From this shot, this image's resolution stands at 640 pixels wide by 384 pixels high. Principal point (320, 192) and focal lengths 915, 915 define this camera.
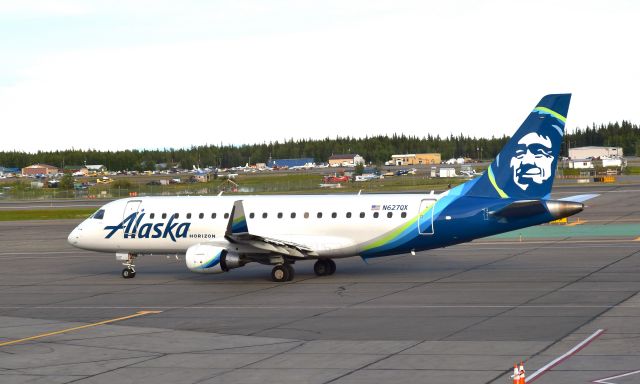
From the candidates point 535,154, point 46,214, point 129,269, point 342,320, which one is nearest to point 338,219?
point 535,154

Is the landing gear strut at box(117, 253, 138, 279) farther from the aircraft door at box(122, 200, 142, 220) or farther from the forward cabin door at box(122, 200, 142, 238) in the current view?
the aircraft door at box(122, 200, 142, 220)

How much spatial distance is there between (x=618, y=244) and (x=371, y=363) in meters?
26.5

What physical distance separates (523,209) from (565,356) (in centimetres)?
1297

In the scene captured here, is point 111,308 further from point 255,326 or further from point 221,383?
point 221,383

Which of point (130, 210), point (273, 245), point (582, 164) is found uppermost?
point (130, 210)

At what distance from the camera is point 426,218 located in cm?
3366

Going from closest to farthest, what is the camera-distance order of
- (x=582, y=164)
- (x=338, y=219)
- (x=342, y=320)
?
1. (x=342, y=320)
2. (x=338, y=219)
3. (x=582, y=164)

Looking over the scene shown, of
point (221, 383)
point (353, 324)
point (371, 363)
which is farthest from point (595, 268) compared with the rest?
point (221, 383)

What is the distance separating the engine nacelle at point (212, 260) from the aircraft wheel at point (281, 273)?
1430 millimetres

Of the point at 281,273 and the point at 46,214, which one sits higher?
the point at 281,273

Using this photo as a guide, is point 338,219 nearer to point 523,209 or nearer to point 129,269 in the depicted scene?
point 523,209

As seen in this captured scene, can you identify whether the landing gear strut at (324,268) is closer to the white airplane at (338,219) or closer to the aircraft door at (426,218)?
the white airplane at (338,219)

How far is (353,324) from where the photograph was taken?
82.1ft

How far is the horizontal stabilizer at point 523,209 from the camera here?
3189cm
